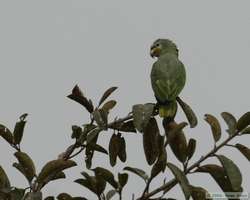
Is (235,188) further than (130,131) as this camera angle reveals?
No

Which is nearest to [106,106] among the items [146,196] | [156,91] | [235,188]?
[156,91]

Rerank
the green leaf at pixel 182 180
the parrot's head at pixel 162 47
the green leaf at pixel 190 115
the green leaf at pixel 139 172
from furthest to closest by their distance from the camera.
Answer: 1. the parrot's head at pixel 162 47
2. the green leaf at pixel 190 115
3. the green leaf at pixel 139 172
4. the green leaf at pixel 182 180

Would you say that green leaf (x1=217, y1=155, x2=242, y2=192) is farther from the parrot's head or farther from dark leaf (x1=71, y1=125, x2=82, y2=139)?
the parrot's head

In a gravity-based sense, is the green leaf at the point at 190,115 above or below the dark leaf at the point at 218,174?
above

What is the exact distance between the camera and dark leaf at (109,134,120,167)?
180 centimetres

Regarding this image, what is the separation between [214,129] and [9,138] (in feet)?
2.79

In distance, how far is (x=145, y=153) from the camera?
1625 millimetres

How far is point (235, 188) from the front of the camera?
136 centimetres

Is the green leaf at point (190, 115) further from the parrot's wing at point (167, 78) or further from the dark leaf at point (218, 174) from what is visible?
the dark leaf at point (218, 174)

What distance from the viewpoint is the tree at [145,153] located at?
144 cm

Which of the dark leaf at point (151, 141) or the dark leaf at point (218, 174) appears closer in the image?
the dark leaf at point (218, 174)

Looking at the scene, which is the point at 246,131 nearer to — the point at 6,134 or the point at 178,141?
the point at 178,141

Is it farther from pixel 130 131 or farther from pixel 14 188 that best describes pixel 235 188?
pixel 14 188

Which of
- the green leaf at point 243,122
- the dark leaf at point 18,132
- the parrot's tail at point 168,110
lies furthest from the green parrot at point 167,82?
the dark leaf at point 18,132
